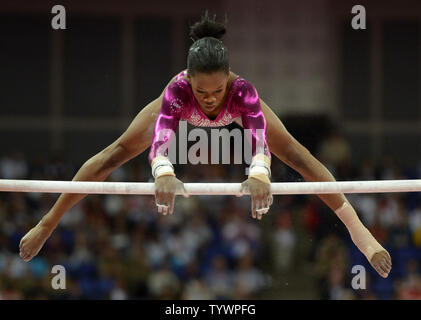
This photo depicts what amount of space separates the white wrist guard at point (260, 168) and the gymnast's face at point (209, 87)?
32 cm

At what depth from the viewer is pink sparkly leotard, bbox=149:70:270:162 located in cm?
313

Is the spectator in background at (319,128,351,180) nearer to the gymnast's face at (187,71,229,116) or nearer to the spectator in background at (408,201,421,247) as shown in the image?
the spectator in background at (408,201,421,247)

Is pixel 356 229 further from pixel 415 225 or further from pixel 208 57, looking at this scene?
pixel 415 225

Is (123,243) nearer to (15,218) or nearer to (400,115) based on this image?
(15,218)

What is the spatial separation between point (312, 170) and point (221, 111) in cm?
61

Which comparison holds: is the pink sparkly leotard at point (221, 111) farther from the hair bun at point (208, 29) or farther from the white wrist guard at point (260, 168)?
the hair bun at point (208, 29)

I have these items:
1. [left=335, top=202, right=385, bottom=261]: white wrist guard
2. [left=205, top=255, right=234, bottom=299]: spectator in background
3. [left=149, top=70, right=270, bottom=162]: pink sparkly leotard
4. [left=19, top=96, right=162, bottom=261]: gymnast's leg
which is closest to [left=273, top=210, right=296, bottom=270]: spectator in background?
[left=205, top=255, right=234, bottom=299]: spectator in background

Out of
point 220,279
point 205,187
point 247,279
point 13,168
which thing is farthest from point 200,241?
point 205,187

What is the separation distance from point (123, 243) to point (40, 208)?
3.03ft

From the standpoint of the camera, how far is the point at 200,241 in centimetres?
679

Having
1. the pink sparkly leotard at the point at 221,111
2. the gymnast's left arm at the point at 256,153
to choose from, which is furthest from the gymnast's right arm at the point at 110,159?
the gymnast's left arm at the point at 256,153

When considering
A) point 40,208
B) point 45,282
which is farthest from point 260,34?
point 45,282

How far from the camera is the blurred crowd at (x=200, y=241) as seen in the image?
6.27 metres
